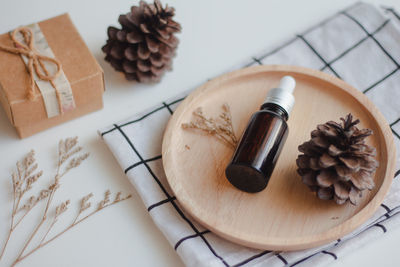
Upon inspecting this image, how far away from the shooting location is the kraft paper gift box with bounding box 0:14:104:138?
2.67 feet

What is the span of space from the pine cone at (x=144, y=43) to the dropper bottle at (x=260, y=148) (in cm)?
23

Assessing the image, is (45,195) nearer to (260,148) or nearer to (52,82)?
(52,82)

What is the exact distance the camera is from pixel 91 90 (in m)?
0.86

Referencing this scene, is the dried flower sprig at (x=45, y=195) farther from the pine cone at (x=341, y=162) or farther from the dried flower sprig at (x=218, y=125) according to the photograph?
the pine cone at (x=341, y=162)

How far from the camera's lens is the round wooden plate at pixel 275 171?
0.74 m

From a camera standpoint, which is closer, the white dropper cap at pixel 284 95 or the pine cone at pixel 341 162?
the pine cone at pixel 341 162

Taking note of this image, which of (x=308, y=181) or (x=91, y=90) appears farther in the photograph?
(x=91, y=90)

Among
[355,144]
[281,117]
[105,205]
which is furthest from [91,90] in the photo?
[355,144]

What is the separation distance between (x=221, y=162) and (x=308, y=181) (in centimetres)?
15

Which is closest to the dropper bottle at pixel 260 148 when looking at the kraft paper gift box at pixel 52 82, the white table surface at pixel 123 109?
the white table surface at pixel 123 109

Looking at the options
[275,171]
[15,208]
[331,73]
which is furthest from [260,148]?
[15,208]

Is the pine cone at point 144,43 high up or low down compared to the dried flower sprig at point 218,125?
up

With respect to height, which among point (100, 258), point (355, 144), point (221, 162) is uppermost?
point (355, 144)

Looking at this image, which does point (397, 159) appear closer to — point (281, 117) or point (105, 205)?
point (281, 117)
